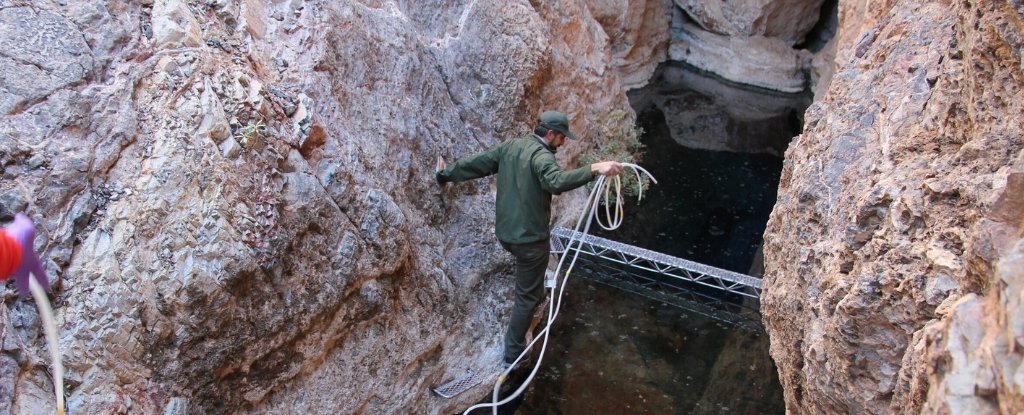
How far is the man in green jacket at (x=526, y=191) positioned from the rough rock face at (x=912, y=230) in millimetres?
1408

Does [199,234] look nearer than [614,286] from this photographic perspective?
Yes

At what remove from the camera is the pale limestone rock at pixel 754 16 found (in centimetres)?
1582

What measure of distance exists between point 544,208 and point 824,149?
2.02 metres

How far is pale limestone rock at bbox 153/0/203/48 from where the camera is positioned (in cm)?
466

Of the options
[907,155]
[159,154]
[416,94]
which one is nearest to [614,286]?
[416,94]

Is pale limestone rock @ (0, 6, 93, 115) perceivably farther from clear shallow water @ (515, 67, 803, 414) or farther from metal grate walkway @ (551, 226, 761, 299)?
metal grate walkway @ (551, 226, 761, 299)

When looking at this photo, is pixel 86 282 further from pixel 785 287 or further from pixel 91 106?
pixel 785 287

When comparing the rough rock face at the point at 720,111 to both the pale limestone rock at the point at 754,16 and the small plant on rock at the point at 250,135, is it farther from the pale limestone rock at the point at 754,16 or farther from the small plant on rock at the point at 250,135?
the small plant on rock at the point at 250,135

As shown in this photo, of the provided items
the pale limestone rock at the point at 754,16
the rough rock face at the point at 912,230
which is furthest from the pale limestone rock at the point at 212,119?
the pale limestone rock at the point at 754,16

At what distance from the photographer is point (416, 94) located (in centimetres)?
643

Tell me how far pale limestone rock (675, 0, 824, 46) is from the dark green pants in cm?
1176

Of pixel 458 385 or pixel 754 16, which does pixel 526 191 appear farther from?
pixel 754 16

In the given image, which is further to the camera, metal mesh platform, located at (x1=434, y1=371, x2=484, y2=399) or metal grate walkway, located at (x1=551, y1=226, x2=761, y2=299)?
metal grate walkway, located at (x1=551, y1=226, x2=761, y2=299)

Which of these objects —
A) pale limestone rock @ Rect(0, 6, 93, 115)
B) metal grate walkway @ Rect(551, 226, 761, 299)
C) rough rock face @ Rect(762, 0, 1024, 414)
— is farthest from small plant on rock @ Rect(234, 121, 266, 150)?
metal grate walkway @ Rect(551, 226, 761, 299)
